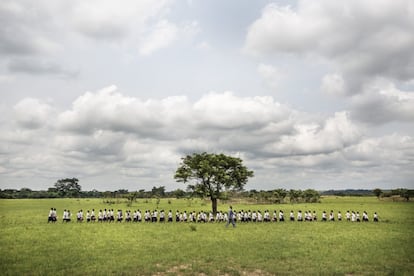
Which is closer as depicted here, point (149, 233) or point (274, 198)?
point (149, 233)

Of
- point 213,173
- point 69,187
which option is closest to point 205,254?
point 213,173

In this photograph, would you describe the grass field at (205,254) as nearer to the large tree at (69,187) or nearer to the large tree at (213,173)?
the large tree at (213,173)

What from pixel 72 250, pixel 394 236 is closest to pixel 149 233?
pixel 72 250

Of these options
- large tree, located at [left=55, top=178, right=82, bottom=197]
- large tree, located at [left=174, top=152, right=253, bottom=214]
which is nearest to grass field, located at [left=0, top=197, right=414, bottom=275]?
large tree, located at [left=174, top=152, right=253, bottom=214]

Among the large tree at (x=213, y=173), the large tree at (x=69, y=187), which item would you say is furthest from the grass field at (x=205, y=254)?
the large tree at (x=69, y=187)

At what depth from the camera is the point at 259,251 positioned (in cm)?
2034

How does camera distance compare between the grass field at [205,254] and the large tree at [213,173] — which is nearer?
the grass field at [205,254]

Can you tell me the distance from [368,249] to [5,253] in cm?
2105

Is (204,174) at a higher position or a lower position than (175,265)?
higher

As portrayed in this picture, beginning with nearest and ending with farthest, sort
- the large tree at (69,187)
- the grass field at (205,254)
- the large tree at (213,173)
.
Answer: the grass field at (205,254) → the large tree at (213,173) → the large tree at (69,187)

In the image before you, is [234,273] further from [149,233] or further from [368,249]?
[149,233]

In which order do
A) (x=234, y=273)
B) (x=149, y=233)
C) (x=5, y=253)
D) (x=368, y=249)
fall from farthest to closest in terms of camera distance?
(x=149, y=233), (x=368, y=249), (x=5, y=253), (x=234, y=273)

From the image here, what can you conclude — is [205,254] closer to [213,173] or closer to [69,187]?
[213,173]

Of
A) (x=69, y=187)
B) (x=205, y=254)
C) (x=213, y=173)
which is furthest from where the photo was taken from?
(x=69, y=187)
